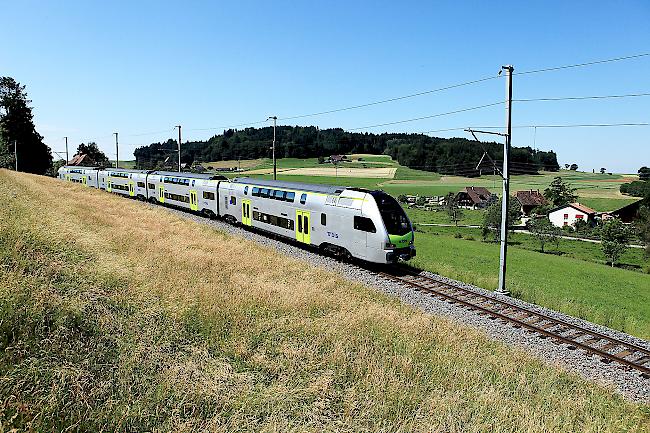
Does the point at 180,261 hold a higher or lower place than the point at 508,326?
higher

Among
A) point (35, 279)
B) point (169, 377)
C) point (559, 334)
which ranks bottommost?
point (559, 334)

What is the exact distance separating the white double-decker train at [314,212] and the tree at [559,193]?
96336mm

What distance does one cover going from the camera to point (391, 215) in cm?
1883

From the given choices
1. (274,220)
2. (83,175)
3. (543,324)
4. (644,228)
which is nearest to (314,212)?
(274,220)

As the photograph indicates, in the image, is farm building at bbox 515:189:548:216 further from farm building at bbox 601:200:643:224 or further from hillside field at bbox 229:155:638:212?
farm building at bbox 601:200:643:224

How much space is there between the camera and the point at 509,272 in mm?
37156

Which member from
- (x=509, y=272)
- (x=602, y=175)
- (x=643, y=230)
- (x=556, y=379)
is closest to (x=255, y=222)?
(x=556, y=379)

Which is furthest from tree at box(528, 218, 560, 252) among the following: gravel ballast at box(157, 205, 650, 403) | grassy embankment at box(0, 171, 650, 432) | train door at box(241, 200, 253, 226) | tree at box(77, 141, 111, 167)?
tree at box(77, 141, 111, 167)

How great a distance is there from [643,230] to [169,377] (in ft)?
257

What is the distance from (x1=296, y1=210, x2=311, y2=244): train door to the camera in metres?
22.3

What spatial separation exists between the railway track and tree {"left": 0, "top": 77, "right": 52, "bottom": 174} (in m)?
76.7

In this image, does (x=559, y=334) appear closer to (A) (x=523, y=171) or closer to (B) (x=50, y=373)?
(B) (x=50, y=373)

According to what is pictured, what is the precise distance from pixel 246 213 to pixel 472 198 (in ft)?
306

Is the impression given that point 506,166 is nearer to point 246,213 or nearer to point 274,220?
point 274,220
